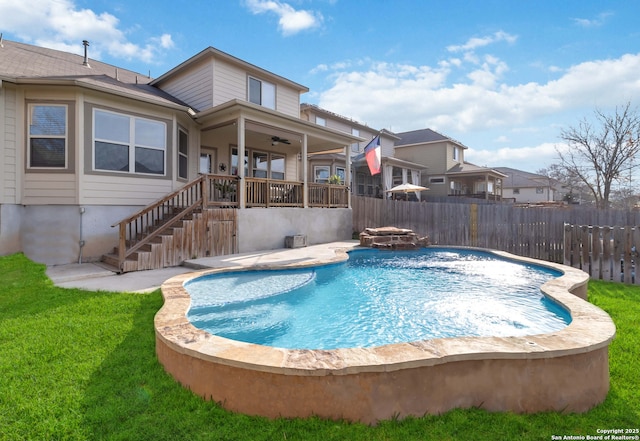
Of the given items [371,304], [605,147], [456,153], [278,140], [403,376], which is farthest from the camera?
[456,153]

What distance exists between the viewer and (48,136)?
8.37 m

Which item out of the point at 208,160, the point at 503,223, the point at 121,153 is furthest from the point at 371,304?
the point at 208,160

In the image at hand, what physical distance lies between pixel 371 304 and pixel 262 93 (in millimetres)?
10841

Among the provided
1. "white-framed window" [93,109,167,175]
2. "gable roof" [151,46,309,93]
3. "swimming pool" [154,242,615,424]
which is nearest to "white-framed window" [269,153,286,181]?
"gable roof" [151,46,309,93]

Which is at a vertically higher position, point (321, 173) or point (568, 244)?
point (321, 173)

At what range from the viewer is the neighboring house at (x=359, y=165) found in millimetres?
19812

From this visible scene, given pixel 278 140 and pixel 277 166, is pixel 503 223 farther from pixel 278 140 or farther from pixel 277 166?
pixel 277 166

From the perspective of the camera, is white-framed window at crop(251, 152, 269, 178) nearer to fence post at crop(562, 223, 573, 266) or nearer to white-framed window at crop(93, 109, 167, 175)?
white-framed window at crop(93, 109, 167, 175)

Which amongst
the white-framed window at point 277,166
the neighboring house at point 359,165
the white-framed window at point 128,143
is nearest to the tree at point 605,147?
the neighboring house at point 359,165

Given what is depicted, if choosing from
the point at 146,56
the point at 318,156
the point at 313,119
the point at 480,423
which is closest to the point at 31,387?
the point at 480,423

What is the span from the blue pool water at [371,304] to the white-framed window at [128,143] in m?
4.87

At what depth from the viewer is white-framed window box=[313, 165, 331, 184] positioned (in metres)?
19.9

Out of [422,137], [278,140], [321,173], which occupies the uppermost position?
[422,137]

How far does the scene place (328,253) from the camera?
390 inches
